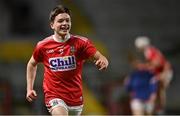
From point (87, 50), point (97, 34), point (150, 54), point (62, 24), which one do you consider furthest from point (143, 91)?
point (97, 34)

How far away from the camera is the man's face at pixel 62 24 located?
7.30 m

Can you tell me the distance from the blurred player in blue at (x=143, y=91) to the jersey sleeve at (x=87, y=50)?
5612mm

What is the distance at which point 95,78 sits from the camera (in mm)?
18469

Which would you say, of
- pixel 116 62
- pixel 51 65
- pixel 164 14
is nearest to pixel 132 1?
pixel 164 14

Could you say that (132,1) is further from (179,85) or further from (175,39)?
(179,85)

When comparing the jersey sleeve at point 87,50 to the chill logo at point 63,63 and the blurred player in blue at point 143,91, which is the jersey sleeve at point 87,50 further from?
the blurred player in blue at point 143,91

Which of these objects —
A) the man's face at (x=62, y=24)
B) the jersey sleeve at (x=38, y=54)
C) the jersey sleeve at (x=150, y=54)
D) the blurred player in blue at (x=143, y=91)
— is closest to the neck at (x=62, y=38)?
the man's face at (x=62, y=24)

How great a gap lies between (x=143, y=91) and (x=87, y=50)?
5834 millimetres

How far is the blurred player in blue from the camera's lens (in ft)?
42.7

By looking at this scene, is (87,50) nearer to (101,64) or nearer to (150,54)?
(101,64)

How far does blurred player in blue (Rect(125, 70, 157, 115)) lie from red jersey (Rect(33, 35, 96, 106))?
18.4 feet

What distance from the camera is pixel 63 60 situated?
24.3ft

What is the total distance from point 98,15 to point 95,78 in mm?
2710

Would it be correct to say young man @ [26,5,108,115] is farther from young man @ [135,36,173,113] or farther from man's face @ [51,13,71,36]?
young man @ [135,36,173,113]
